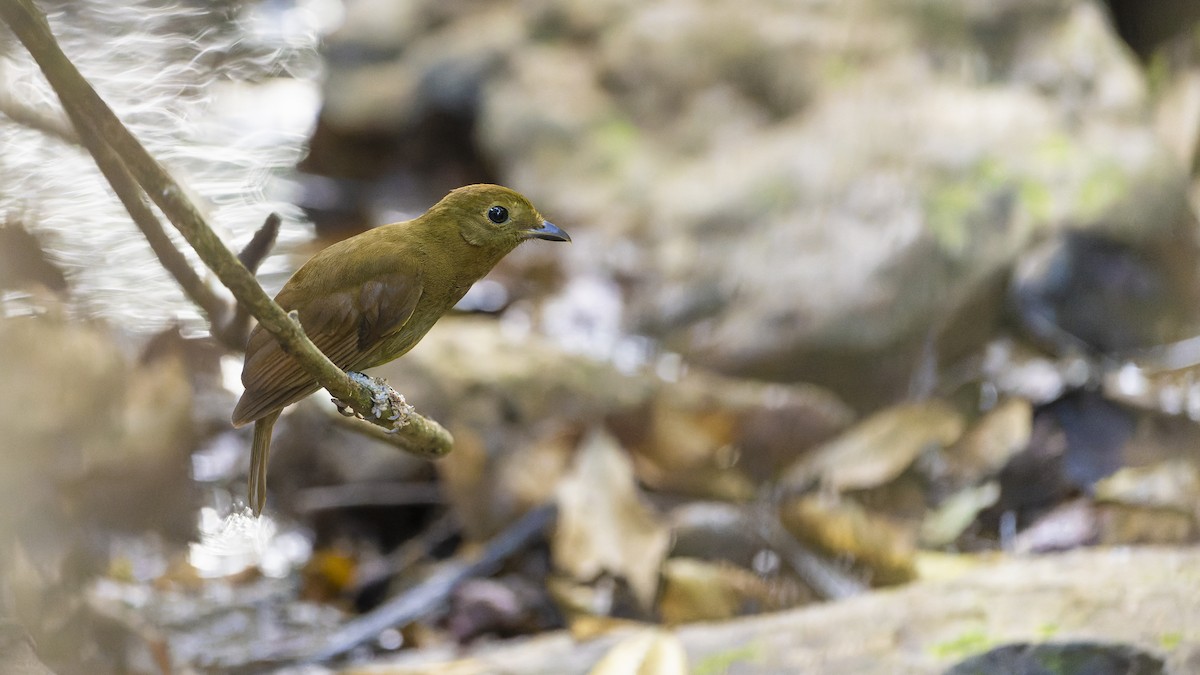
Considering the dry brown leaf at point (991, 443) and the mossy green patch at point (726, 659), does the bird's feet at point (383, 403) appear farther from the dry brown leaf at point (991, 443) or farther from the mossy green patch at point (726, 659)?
the dry brown leaf at point (991, 443)

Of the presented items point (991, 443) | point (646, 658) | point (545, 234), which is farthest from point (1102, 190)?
point (545, 234)

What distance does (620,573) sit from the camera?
8.52ft

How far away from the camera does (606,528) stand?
2.67m

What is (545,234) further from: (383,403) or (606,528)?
(606,528)

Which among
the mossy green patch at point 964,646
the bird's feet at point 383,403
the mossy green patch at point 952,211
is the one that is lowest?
the mossy green patch at point 964,646

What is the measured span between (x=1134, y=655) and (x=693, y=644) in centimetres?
79

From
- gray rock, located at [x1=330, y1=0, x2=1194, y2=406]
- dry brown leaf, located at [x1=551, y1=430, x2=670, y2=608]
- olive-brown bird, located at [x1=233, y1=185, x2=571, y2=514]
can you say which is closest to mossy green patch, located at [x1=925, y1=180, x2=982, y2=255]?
gray rock, located at [x1=330, y1=0, x2=1194, y2=406]

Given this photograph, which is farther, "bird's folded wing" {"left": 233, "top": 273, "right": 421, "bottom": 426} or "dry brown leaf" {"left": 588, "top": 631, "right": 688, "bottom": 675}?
"dry brown leaf" {"left": 588, "top": 631, "right": 688, "bottom": 675}

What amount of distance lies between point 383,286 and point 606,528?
176 centimetres

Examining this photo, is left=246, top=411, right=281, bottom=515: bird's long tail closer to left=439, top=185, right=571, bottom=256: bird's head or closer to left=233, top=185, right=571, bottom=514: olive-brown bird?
left=233, top=185, right=571, bottom=514: olive-brown bird

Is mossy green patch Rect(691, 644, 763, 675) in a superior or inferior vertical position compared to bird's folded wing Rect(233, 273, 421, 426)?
inferior

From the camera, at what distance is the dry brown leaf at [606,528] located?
2.59 metres

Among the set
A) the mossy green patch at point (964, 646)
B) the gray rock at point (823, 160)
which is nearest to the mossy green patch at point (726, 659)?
the mossy green patch at point (964, 646)

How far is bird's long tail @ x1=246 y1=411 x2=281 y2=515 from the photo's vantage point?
39.2 inches
